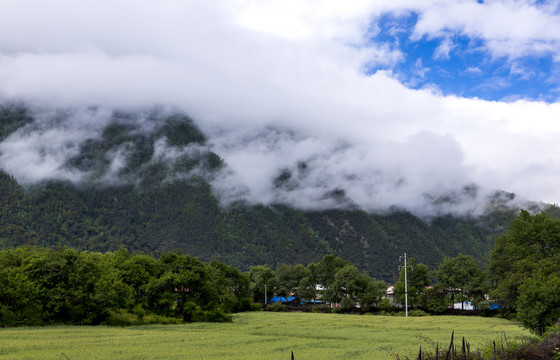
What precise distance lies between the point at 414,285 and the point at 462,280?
11102 mm

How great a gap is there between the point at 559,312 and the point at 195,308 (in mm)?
46162

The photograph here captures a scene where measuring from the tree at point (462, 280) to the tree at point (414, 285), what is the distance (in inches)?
147

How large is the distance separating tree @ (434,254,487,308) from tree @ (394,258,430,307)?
12.3 feet

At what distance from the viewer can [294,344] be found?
3856 cm

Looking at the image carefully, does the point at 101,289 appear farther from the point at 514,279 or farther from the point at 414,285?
the point at 414,285

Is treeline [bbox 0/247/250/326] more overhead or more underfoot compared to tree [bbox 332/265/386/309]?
more overhead

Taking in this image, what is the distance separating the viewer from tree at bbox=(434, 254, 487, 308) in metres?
100

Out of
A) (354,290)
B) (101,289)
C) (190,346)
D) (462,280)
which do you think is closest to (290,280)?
(354,290)

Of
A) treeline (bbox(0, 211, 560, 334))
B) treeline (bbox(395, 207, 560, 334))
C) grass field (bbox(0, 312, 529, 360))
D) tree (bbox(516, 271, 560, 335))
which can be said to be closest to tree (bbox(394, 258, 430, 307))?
treeline (bbox(395, 207, 560, 334))

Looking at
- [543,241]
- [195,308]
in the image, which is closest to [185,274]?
[195,308]

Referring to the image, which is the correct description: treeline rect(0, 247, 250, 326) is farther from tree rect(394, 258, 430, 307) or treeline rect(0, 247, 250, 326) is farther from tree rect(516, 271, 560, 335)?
tree rect(394, 258, 430, 307)

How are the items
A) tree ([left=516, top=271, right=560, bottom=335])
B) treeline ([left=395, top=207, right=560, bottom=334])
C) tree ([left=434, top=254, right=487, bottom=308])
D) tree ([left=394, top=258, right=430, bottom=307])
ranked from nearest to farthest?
1. tree ([left=516, top=271, right=560, bottom=335])
2. treeline ([left=395, top=207, right=560, bottom=334])
3. tree ([left=434, top=254, right=487, bottom=308])
4. tree ([left=394, top=258, right=430, bottom=307])

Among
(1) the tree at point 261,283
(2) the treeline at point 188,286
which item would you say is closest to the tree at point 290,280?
(1) the tree at point 261,283

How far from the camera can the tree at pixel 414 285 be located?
102 metres
